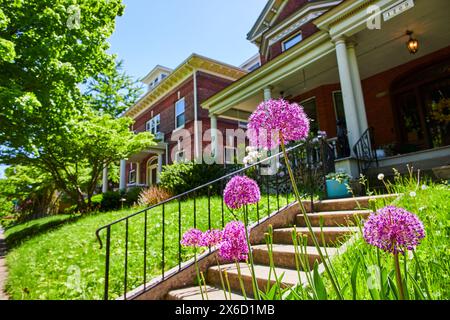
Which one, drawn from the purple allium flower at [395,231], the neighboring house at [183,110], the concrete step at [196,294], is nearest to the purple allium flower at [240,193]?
the purple allium flower at [395,231]

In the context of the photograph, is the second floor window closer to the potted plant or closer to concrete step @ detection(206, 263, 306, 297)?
the potted plant

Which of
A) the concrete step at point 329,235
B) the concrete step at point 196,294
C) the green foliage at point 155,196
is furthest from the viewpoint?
the green foliage at point 155,196

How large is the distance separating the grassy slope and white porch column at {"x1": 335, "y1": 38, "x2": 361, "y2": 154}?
3.31 metres

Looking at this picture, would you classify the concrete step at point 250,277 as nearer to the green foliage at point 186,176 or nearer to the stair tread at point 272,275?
the stair tread at point 272,275

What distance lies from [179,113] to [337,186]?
41.8ft

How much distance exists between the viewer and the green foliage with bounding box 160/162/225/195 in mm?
9812

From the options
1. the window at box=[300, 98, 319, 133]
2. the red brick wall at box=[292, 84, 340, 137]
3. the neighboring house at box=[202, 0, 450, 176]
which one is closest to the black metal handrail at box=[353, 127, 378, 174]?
the neighboring house at box=[202, 0, 450, 176]

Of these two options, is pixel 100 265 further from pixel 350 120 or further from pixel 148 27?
pixel 148 27

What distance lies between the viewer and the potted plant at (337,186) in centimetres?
511

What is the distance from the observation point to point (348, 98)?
21.0 feet

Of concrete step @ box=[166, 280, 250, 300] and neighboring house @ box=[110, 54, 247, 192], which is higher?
neighboring house @ box=[110, 54, 247, 192]

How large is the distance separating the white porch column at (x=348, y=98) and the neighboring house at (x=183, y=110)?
8547 millimetres

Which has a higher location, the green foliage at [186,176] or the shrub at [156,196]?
the green foliage at [186,176]
